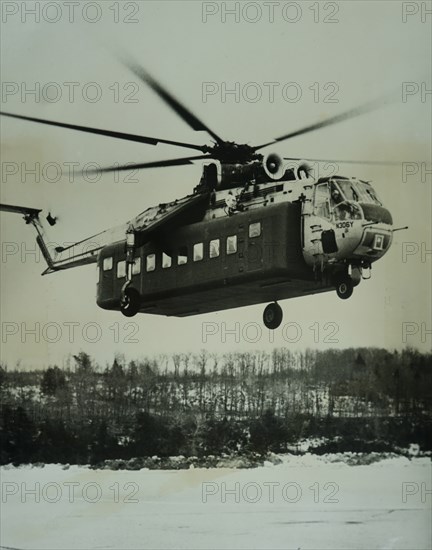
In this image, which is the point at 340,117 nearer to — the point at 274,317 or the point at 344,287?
the point at 344,287

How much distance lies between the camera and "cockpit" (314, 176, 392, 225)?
15.9 ft

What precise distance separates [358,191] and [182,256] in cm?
92

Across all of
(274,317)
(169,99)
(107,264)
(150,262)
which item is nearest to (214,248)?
(150,262)

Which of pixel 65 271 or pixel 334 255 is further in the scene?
pixel 65 271

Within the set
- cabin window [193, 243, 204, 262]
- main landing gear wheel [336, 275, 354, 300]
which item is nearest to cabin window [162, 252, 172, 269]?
cabin window [193, 243, 204, 262]

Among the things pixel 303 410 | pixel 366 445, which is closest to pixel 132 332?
pixel 303 410

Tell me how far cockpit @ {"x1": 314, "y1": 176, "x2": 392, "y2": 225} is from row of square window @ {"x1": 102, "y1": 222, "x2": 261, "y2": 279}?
0.33 metres

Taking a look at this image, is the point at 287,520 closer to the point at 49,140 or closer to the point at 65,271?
the point at 65,271

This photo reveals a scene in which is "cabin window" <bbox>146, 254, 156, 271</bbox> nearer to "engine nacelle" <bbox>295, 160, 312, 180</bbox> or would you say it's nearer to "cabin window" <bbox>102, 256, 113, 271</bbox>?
"cabin window" <bbox>102, 256, 113, 271</bbox>

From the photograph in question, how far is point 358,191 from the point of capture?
16.2ft

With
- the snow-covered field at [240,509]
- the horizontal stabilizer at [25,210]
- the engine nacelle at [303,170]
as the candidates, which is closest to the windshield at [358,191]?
the engine nacelle at [303,170]

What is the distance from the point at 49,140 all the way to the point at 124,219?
548 mm

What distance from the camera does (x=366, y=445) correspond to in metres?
5.06

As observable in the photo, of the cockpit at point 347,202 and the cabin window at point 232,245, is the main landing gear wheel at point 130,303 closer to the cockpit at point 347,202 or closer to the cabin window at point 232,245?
the cabin window at point 232,245
